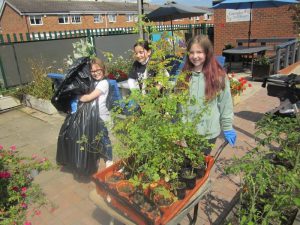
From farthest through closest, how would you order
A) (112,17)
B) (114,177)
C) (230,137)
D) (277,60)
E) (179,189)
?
(112,17), (277,60), (230,137), (114,177), (179,189)

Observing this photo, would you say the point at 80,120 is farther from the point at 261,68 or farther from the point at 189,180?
the point at 261,68

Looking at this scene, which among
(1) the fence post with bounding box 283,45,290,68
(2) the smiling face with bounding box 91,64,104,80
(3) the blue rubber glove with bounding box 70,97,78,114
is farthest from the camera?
(1) the fence post with bounding box 283,45,290,68

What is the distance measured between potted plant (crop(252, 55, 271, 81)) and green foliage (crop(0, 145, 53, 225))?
6727 millimetres

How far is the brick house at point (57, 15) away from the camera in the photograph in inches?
1373

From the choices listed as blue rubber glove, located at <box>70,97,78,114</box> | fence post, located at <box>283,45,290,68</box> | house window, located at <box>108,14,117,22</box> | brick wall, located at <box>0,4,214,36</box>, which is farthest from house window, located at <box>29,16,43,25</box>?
blue rubber glove, located at <box>70,97,78,114</box>

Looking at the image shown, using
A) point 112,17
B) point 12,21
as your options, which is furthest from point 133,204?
point 112,17

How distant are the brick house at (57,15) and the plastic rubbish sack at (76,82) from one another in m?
36.3

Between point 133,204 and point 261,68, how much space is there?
756 cm

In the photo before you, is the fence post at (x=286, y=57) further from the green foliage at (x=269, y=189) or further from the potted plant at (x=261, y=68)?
the green foliage at (x=269, y=189)

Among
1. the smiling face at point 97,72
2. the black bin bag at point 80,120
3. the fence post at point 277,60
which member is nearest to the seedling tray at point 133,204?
the black bin bag at point 80,120

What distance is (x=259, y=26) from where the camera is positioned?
40.2 feet

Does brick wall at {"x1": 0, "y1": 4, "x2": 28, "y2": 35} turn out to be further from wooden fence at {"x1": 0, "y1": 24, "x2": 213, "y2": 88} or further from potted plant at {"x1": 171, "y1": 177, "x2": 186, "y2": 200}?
potted plant at {"x1": 171, "y1": 177, "x2": 186, "y2": 200}

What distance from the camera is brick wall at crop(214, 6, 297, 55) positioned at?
37.9 feet

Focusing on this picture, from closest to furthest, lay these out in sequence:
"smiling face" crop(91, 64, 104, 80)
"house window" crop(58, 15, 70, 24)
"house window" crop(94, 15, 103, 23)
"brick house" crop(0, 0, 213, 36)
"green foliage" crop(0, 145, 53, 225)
A: "green foliage" crop(0, 145, 53, 225) → "smiling face" crop(91, 64, 104, 80) → "brick house" crop(0, 0, 213, 36) → "house window" crop(58, 15, 70, 24) → "house window" crop(94, 15, 103, 23)
